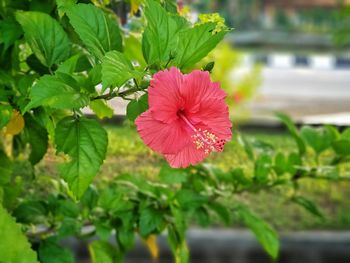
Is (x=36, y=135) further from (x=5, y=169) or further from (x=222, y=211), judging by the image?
(x=222, y=211)

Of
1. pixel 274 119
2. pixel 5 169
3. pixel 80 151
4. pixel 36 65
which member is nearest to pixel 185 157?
pixel 80 151

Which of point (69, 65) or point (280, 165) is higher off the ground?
point (69, 65)

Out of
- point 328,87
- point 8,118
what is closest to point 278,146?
point 8,118

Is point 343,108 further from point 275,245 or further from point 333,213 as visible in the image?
point 275,245

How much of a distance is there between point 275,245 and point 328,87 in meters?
9.17

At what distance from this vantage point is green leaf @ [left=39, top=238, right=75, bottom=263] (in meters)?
1.46

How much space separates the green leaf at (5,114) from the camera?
1.13 meters

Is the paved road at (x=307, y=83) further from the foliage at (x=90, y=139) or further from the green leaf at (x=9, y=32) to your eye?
the green leaf at (x=9, y=32)

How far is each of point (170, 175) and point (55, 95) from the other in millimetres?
594

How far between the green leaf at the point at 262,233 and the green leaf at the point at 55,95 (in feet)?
2.24

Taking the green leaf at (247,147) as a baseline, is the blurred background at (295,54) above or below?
below

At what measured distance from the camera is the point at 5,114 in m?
Result: 1.13

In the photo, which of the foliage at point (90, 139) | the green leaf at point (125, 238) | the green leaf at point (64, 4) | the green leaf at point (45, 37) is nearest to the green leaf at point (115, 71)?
the foliage at point (90, 139)

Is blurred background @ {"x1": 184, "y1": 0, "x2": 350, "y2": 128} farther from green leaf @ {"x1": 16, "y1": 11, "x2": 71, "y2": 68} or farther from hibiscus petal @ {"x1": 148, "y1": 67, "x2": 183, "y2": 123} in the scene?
hibiscus petal @ {"x1": 148, "y1": 67, "x2": 183, "y2": 123}
